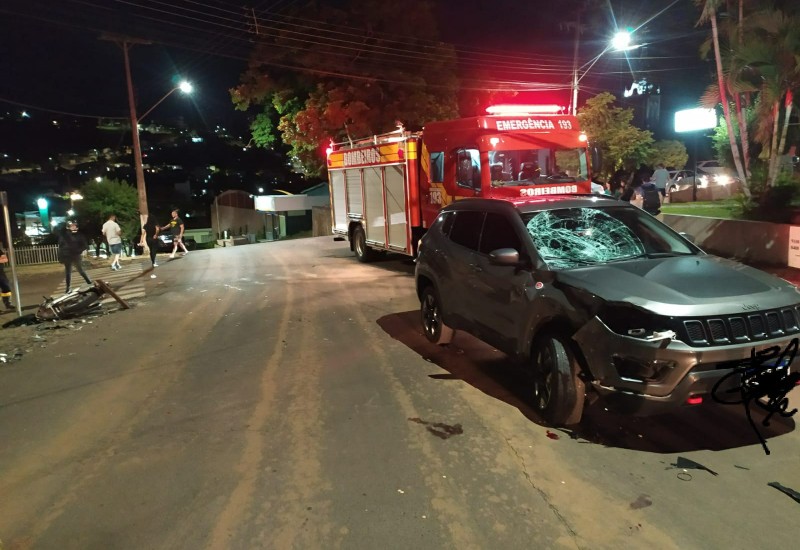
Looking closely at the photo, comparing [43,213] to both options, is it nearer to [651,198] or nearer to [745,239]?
[651,198]

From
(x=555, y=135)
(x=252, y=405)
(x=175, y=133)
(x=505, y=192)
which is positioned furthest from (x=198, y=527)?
(x=175, y=133)

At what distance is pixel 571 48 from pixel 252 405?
27.3 metres

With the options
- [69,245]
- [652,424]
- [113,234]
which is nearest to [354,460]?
[652,424]

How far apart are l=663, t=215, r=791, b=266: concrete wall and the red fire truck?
11.0 ft

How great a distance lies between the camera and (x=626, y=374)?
414cm

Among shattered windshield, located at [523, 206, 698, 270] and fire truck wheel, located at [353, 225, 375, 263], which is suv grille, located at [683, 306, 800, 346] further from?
fire truck wheel, located at [353, 225, 375, 263]

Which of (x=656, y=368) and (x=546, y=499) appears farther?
(x=656, y=368)

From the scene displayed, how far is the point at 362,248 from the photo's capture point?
1577cm

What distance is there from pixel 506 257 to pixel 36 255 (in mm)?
24606

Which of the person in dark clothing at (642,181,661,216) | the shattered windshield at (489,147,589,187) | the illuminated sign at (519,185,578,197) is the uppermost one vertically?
the shattered windshield at (489,147,589,187)

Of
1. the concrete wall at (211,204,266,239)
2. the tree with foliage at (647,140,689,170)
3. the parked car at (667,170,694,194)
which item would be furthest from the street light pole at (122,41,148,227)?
the tree with foliage at (647,140,689,170)

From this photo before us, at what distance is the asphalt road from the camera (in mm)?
3480

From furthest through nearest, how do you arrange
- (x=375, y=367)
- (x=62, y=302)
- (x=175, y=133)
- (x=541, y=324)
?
(x=175, y=133), (x=62, y=302), (x=375, y=367), (x=541, y=324)

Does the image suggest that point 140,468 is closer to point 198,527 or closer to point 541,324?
point 198,527
